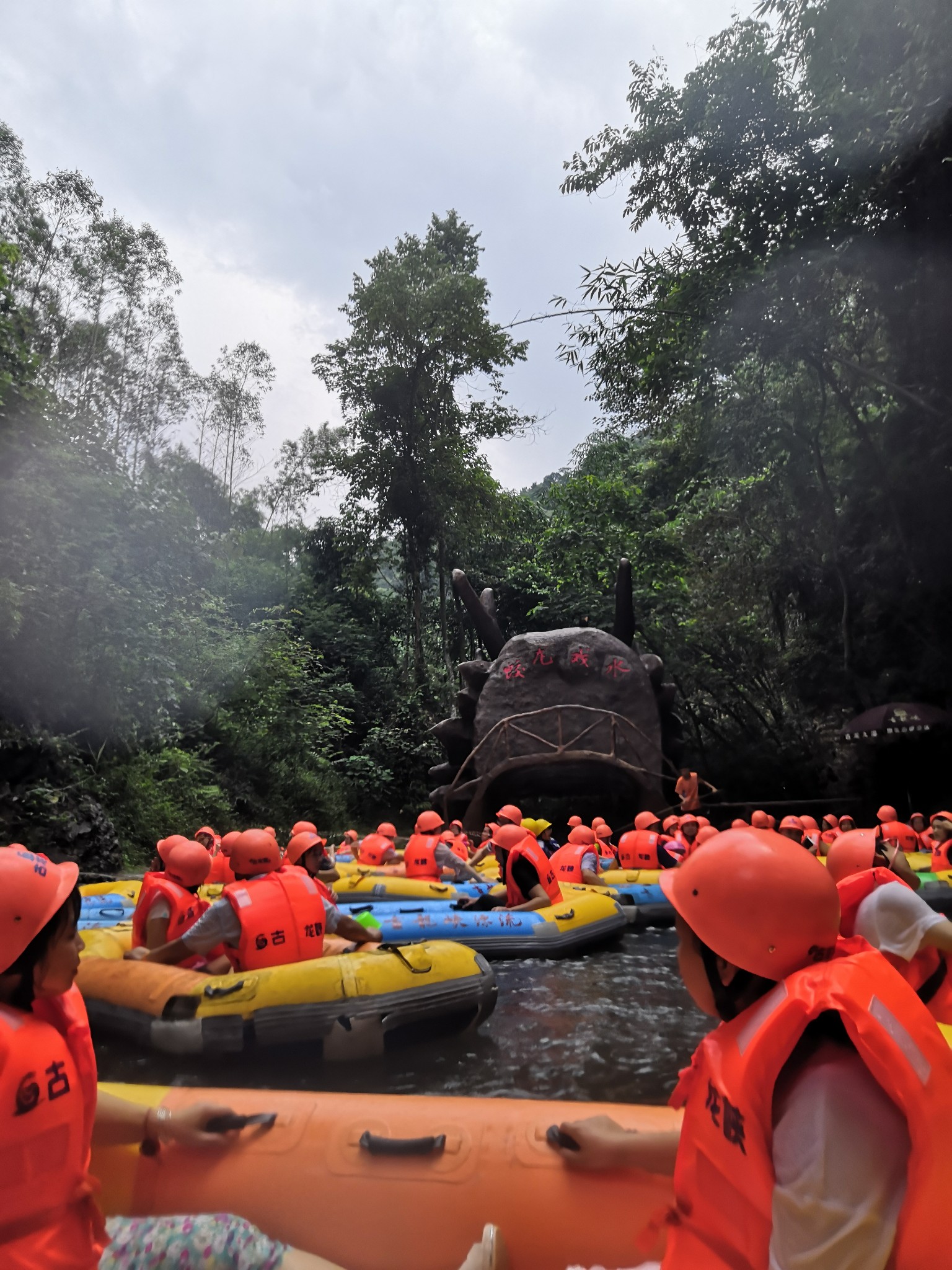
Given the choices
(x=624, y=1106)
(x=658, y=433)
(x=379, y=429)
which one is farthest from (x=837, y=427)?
Result: (x=624, y=1106)

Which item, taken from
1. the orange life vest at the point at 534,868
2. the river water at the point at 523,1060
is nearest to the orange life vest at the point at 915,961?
the river water at the point at 523,1060

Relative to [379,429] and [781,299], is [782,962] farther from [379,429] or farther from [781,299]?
[379,429]

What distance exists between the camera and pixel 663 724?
14836 millimetres

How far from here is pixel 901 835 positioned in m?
10.0

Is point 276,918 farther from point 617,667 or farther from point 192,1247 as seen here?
point 617,667

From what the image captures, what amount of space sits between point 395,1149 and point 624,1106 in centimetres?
70

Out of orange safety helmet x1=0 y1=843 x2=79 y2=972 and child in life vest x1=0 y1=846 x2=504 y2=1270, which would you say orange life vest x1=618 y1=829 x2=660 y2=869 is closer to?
child in life vest x1=0 y1=846 x2=504 y2=1270

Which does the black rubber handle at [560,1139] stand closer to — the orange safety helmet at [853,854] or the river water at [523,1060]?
the orange safety helmet at [853,854]

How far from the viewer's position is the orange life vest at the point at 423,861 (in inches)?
361

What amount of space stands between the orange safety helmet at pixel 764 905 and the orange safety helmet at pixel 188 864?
13.4ft

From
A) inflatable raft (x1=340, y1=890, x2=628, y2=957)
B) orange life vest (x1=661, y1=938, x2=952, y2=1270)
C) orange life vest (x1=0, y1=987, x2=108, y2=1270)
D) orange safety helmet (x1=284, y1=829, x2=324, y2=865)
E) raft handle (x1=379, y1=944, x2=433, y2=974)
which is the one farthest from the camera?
inflatable raft (x1=340, y1=890, x2=628, y2=957)

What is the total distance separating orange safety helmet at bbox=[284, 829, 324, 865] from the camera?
5.52 meters

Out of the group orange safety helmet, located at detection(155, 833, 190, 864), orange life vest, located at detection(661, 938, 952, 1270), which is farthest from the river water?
orange life vest, located at detection(661, 938, 952, 1270)

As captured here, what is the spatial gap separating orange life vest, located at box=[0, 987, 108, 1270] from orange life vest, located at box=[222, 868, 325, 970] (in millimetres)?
2932
